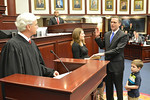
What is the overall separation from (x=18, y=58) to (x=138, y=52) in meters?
8.50

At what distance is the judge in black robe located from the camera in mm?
2002

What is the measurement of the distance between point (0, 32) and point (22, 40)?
1.32m

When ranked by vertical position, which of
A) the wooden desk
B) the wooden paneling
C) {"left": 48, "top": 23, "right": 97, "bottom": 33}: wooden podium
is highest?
{"left": 48, "top": 23, "right": 97, "bottom": 33}: wooden podium

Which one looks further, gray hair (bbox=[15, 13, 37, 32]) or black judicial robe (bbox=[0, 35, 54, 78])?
gray hair (bbox=[15, 13, 37, 32])

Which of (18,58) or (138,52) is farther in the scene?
(138,52)

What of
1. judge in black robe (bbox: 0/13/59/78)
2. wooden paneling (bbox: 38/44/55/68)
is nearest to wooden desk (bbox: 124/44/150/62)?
wooden paneling (bbox: 38/44/55/68)

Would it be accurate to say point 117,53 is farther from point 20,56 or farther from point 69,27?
point 69,27

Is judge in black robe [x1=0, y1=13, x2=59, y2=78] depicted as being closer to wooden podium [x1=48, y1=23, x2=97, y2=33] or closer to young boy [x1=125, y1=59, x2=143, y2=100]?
young boy [x1=125, y1=59, x2=143, y2=100]

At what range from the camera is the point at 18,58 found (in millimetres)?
2037

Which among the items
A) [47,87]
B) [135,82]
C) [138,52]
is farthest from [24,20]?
[138,52]

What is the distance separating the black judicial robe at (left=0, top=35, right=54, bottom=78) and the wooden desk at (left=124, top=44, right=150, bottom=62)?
7.97 metres

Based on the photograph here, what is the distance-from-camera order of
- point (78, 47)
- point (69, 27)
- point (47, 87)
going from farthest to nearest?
1. point (69, 27)
2. point (78, 47)
3. point (47, 87)

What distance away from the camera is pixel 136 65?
369cm

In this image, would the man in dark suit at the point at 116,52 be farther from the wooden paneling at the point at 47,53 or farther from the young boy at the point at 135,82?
the wooden paneling at the point at 47,53
